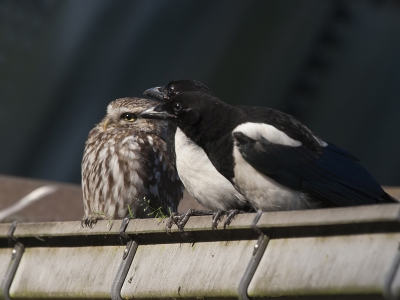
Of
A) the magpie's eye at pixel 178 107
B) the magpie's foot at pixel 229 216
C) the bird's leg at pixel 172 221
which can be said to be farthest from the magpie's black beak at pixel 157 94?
the magpie's foot at pixel 229 216

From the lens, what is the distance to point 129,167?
6008 mm

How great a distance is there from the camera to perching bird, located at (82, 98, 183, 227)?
235 inches

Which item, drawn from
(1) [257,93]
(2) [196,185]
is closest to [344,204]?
(2) [196,185]

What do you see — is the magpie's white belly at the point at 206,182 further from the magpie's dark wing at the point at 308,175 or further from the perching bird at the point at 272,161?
the magpie's dark wing at the point at 308,175

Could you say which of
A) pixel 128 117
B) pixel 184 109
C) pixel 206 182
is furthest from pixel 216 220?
pixel 128 117

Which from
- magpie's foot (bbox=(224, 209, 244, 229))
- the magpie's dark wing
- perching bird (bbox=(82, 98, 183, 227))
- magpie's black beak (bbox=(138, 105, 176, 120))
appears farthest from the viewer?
perching bird (bbox=(82, 98, 183, 227))

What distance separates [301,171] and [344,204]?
28cm

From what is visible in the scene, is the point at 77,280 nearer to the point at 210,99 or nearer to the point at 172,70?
the point at 210,99

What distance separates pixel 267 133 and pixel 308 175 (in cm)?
31

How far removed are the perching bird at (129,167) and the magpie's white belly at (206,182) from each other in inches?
27.8

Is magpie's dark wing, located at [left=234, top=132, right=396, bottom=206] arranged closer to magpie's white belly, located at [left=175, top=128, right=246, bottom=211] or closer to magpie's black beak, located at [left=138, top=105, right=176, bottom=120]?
magpie's white belly, located at [left=175, top=128, right=246, bottom=211]

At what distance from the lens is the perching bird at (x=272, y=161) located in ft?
14.9

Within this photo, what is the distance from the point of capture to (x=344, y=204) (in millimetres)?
4520

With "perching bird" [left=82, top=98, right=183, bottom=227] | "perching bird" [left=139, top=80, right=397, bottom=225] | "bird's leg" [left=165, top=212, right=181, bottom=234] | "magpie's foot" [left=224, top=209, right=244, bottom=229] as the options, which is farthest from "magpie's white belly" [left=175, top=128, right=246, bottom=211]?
"magpie's foot" [left=224, top=209, right=244, bottom=229]
